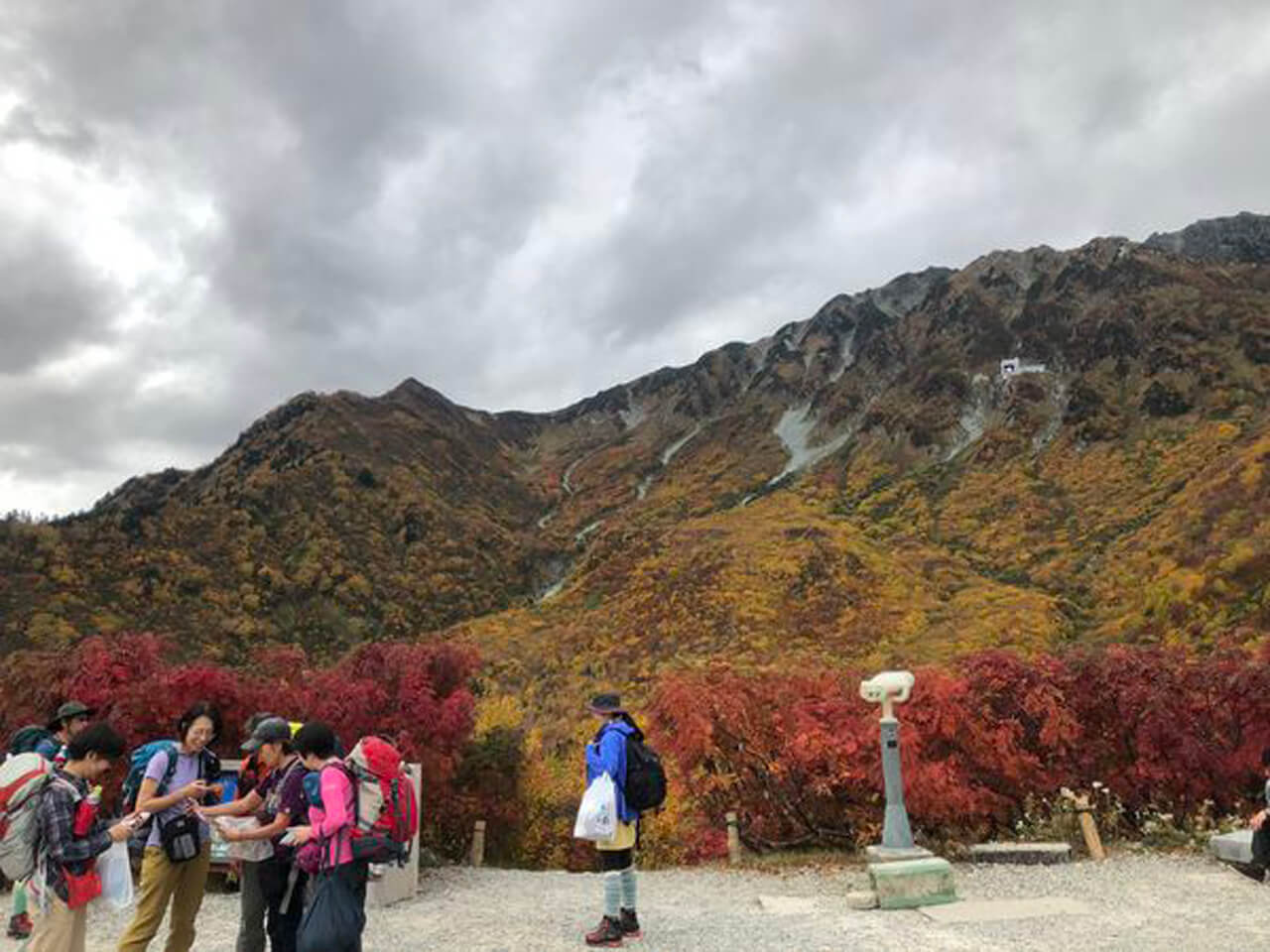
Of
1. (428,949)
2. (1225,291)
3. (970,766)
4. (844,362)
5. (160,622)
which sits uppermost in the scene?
(844,362)

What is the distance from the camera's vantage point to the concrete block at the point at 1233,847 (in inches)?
306

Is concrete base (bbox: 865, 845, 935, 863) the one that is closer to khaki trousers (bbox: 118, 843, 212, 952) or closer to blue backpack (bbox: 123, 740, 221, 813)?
khaki trousers (bbox: 118, 843, 212, 952)

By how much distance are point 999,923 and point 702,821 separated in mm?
4637

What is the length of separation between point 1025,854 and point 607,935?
499cm

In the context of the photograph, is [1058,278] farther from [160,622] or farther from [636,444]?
[160,622]

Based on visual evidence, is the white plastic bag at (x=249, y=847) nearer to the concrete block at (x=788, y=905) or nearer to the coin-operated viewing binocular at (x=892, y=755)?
the concrete block at (x=788, y=905)

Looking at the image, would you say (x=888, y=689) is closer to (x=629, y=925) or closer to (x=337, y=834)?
(x=629, y=925)

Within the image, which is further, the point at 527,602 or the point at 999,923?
the point at 527,602

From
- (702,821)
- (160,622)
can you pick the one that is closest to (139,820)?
(702,821)

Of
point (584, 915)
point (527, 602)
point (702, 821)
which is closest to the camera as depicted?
point (584, 915)

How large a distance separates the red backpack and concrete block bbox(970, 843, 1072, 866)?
691 centimetres

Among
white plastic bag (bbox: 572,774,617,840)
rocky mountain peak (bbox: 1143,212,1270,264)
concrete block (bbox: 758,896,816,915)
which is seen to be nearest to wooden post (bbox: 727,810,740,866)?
concrete block (bbox: 758,896,816,915)

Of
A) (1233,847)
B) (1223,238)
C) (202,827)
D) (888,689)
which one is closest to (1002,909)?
(888,689)

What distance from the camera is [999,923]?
21.4ft
